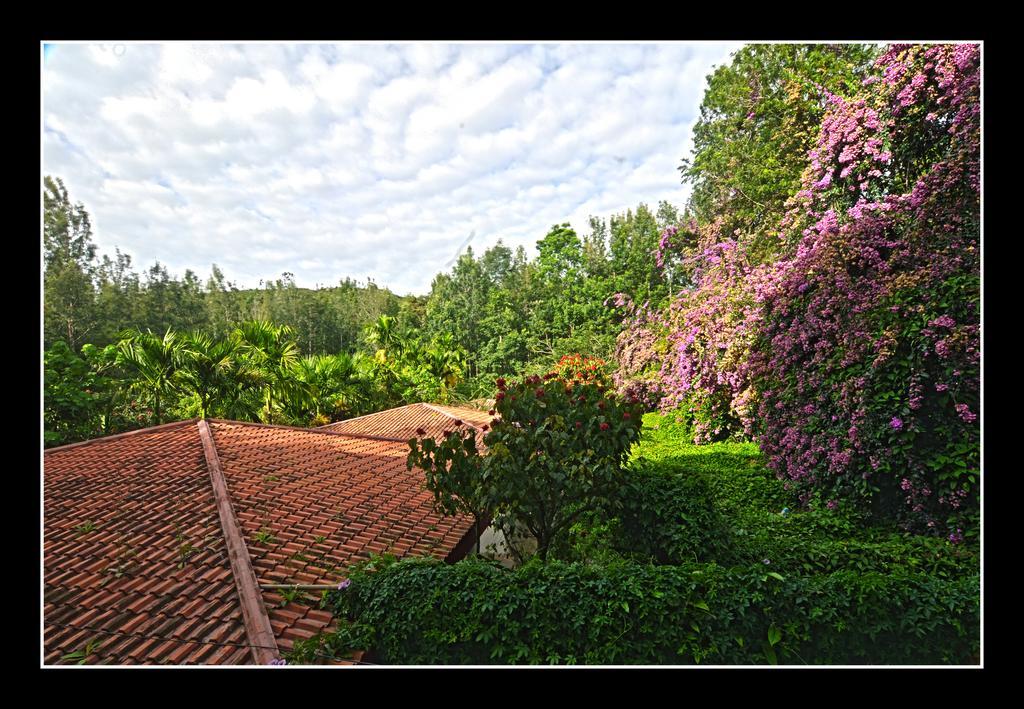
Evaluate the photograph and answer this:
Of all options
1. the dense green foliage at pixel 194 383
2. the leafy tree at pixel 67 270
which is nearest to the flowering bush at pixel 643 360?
the dense green foliage at pixel 194 383

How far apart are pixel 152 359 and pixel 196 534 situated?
7.07 metres

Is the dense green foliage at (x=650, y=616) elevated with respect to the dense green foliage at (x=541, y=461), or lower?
lower

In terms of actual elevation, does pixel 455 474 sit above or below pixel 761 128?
below

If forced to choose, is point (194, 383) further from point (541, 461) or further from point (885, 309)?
point (885, 309)

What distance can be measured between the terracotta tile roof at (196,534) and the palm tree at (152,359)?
10.5 feet

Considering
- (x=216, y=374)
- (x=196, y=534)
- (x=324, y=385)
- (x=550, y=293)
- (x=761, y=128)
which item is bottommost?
(x=196, y=534)

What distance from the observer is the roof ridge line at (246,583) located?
217 centimetres

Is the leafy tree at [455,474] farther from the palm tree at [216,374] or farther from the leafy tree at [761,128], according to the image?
the palm tree at [216,374]

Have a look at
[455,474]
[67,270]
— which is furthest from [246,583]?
[67,270]

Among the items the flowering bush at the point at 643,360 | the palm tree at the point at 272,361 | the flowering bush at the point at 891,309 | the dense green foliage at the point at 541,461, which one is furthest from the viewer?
the palm tree at the point at 272,361

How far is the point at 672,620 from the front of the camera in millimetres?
2391

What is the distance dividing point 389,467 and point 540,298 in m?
17.8
